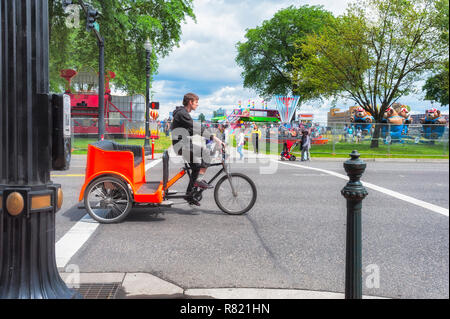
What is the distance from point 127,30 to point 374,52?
660 inches

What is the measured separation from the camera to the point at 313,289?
3312 millimetres

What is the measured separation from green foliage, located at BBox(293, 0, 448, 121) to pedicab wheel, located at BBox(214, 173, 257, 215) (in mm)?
19901

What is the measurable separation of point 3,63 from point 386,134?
813 inches

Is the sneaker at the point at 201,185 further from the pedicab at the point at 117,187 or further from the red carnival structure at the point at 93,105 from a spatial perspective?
the red carnival structure at the point at 93,105

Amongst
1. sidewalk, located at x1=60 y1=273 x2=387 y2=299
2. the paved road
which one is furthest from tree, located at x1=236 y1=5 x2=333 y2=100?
sidewalk, located at x1=60 y1=273 x2=387 y2=299

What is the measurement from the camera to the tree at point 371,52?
75.3 ft

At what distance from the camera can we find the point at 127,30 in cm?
1975

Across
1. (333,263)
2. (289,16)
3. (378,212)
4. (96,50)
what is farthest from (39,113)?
(289,16)

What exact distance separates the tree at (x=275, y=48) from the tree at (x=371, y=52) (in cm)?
1212

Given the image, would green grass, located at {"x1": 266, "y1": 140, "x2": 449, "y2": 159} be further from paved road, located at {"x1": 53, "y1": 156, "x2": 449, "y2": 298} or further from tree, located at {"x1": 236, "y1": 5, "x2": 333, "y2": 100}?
tree, located at {"x1": 236, "y1": 5, "x2": 333, "y2": 100}

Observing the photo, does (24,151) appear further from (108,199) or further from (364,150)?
(364,150)

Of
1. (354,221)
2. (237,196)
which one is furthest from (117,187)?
(354,221)

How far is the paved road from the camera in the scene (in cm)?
354
